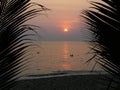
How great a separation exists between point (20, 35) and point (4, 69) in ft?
0.90

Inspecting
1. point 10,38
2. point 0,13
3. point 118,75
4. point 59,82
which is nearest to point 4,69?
point 10,38

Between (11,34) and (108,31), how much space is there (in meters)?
0.72

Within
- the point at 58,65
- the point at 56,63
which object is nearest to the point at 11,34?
the point at 58,65

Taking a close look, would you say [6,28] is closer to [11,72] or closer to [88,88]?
[11,72]

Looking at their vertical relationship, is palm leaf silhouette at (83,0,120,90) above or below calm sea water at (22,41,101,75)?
above

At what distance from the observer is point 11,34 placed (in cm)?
206

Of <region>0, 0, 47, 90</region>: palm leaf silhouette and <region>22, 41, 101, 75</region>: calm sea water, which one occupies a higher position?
<region>0, 0, 47, 90</region>: palm leaf silhouette

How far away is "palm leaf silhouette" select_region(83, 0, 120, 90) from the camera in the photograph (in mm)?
1980

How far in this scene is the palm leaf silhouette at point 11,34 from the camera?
2.00 metres

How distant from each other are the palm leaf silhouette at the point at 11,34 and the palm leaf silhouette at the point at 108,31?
0.46m

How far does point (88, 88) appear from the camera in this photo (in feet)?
47.8

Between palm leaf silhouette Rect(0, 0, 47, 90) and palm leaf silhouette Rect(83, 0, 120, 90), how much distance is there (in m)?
0.46

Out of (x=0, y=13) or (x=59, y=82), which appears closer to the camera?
(x=0, y=13)

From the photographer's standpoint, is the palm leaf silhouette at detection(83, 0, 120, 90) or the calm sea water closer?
the palm leaf silhouette at detection(83, 0, 120, 90)
